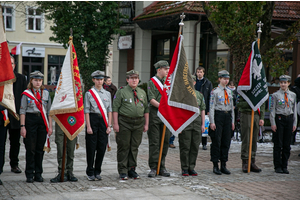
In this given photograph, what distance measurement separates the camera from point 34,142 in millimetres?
6898

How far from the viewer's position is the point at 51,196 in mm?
5938

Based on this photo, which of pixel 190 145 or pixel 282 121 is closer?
pixel 190 145

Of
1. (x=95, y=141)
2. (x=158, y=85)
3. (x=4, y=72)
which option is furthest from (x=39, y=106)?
(x=158, y=85)

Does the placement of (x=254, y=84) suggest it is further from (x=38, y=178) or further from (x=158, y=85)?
(x=38, y=178)

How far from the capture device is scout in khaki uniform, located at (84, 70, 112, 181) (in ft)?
23.2

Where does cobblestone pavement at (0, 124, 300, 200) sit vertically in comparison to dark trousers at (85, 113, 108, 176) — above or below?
below

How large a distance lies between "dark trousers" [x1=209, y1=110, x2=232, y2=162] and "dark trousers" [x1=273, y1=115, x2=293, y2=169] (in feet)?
3.78

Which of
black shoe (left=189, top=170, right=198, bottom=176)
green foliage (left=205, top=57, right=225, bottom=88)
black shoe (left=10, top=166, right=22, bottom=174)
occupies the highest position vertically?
green foliage (left=205, top=57, right=225, bottom=88)

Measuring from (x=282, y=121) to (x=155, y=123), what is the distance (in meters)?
2.85

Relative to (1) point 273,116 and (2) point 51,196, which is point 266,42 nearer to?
(1) point 273,116

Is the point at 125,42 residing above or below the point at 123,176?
above

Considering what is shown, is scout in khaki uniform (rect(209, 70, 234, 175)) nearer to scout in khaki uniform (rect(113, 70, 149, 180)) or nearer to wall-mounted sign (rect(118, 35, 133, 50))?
scout in khaki uniform (rect(113, 70, 149, 180))

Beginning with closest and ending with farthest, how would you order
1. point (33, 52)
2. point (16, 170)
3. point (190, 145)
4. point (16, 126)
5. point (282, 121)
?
point (16, 126) → point (16, 170) → point (190, 145) → point (282, 121) → point (33, 52)

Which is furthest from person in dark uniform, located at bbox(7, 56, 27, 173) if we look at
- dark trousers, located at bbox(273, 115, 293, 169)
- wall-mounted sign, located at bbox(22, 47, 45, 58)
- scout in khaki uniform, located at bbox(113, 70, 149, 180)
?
wall-mounted sign, located at bbox(22, 47, 45, 58)
